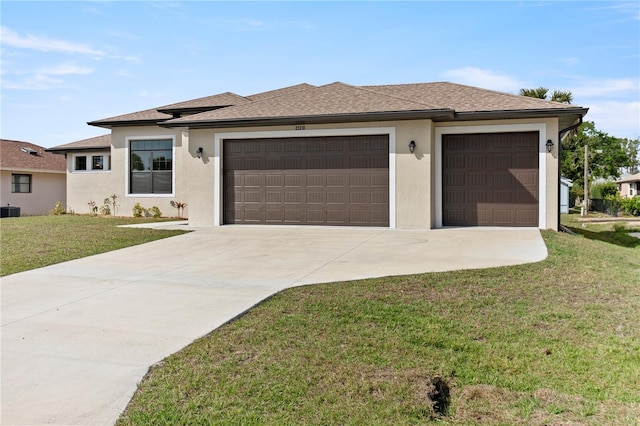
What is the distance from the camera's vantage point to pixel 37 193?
27156mm

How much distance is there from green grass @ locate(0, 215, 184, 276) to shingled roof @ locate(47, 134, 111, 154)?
781 centimetres

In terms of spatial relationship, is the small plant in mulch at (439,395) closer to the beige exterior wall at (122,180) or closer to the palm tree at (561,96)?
the beige exterior wall at (122,180)

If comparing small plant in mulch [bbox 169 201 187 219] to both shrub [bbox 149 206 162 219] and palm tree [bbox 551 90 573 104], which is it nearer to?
shrub [bbox 149 206 162 219]

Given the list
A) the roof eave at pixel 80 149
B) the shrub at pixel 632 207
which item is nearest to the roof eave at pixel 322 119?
the roof eave at pixel 80 149

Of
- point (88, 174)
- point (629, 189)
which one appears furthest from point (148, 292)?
point (629, 189)

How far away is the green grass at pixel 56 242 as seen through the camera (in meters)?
8.91

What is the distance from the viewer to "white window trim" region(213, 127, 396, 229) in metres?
13.8

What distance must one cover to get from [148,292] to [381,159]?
9072mm

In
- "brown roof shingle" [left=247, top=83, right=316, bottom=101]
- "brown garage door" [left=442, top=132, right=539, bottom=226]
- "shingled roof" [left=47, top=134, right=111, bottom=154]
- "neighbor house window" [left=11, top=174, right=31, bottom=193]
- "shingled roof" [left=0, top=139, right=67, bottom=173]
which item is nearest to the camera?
"brown garage door" [left=442, top=132, right=539, bottom=226]

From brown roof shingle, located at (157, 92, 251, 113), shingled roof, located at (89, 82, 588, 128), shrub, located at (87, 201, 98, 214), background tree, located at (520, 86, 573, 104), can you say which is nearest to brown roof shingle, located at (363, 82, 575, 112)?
shingled roof, located at (89, 82, 588, 128)

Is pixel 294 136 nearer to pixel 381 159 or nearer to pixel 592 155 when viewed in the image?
pixel 381 159

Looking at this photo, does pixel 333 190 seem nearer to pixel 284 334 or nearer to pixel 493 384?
pixel 284 334

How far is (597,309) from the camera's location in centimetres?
549

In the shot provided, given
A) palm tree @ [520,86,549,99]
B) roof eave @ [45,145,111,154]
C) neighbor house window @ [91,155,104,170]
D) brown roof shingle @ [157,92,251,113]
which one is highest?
palm tree @ [520,86,549,99]
